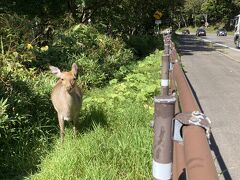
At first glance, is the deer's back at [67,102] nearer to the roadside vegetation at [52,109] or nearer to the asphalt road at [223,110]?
the roadside vegetation at [52,109]

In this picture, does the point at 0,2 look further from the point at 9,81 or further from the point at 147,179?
the point at 147,179

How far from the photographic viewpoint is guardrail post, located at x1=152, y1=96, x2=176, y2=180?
237 cm

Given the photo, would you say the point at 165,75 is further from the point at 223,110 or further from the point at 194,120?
the point at 194,120

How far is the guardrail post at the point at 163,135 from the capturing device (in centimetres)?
237

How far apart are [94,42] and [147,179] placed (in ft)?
40.1

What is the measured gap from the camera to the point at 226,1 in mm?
101188

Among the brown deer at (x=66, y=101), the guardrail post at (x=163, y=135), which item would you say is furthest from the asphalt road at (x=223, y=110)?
the guardrail post at (x=163, y=135)

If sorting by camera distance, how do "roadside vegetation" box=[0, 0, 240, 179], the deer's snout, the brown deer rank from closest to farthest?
1. "roadside vegetation" box=[0, 0, 240, 179]
2. the deer's snout
3. the brown deer

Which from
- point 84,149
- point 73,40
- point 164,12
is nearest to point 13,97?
point 84,149

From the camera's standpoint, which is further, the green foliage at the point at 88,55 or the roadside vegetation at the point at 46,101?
the green foliage at the point at 88,55

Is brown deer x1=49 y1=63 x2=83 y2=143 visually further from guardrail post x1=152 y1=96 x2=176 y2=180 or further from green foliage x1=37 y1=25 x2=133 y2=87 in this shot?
green foliage x1=37 y1=25 x2=133 y2=87

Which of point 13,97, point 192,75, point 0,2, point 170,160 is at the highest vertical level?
point 0,2

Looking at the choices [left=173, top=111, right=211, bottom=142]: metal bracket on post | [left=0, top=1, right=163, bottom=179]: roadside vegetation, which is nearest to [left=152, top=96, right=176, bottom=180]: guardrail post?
[left=173, top=111, right=211, bottom=142]: metal bracket on post

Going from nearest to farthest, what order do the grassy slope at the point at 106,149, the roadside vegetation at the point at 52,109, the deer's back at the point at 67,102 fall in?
the grassy slope at the point at 106,149 < the roadside vegetation at the point at 52,109 < the deer's back at the point at 67,102
